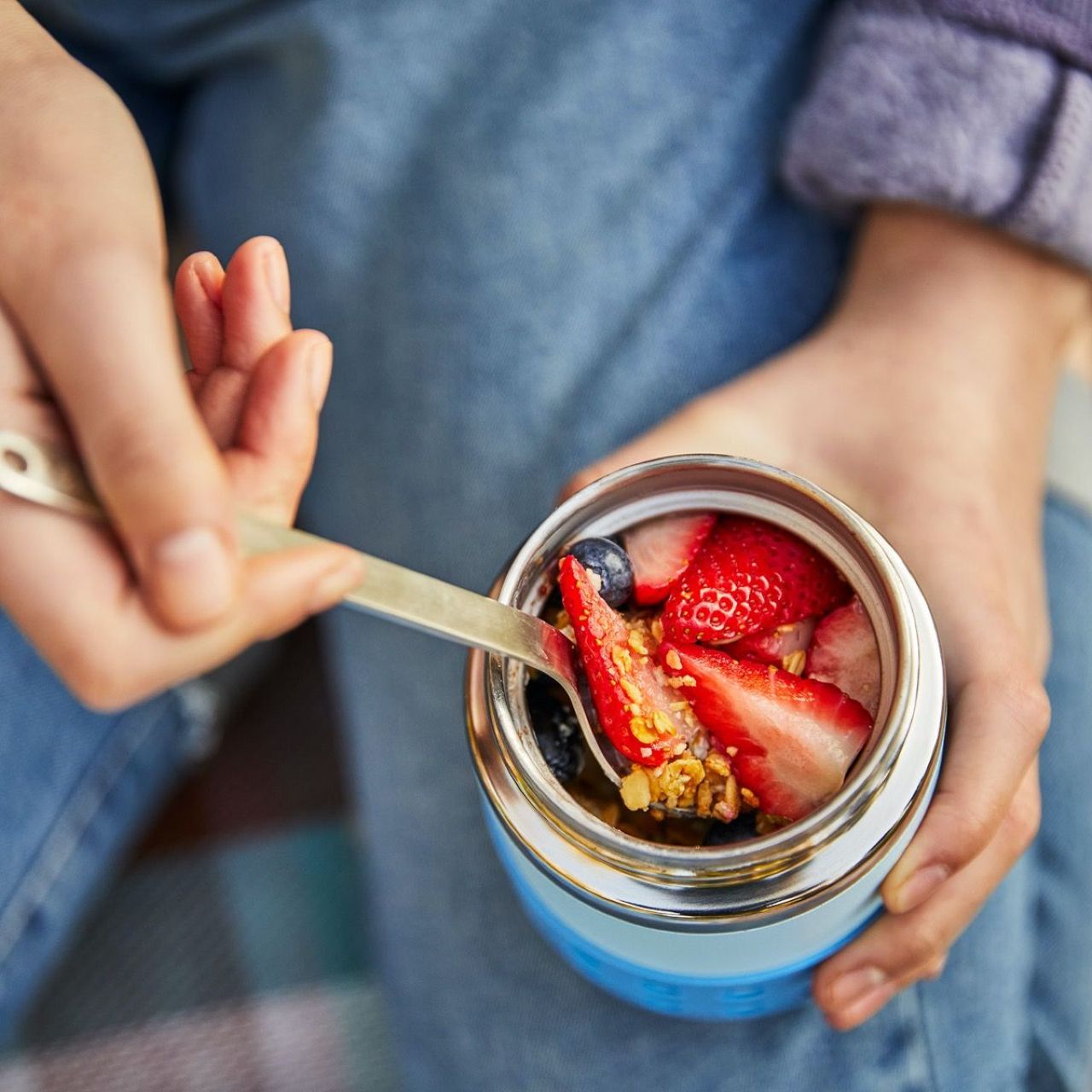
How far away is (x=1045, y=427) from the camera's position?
27.4 inches

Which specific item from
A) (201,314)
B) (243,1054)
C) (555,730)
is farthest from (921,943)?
(243,1054)

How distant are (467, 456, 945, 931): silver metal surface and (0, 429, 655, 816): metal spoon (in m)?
0.03

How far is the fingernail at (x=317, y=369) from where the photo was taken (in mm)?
412

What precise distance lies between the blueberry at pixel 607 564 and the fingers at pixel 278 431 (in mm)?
127

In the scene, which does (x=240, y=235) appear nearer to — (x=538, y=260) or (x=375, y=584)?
(x=538, y=260)

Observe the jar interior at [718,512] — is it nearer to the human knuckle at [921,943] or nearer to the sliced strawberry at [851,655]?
the sliced strawberry at [851,655]

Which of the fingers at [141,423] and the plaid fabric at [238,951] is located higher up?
the fingers at [141,423]

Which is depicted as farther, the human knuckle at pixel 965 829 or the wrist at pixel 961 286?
the wrist at pixel 961 286

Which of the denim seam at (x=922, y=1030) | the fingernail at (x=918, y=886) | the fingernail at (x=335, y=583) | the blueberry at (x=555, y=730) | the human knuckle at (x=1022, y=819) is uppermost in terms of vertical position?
the fingernail at (x=335, y=583)

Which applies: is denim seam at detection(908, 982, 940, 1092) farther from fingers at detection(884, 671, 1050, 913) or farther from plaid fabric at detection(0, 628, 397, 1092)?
plaid fabric at detection(0, 628, 397, 1092)

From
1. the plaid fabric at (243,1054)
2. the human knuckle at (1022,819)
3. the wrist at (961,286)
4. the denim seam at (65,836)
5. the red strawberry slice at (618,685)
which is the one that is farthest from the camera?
the plaid fabric at (243,1054)

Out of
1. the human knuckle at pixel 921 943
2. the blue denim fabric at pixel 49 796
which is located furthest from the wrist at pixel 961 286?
the blue denim fabric at pixel 49 796

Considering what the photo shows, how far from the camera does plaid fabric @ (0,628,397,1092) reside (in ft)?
3.48

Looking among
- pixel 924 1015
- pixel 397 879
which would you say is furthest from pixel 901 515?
pixel 397 879
